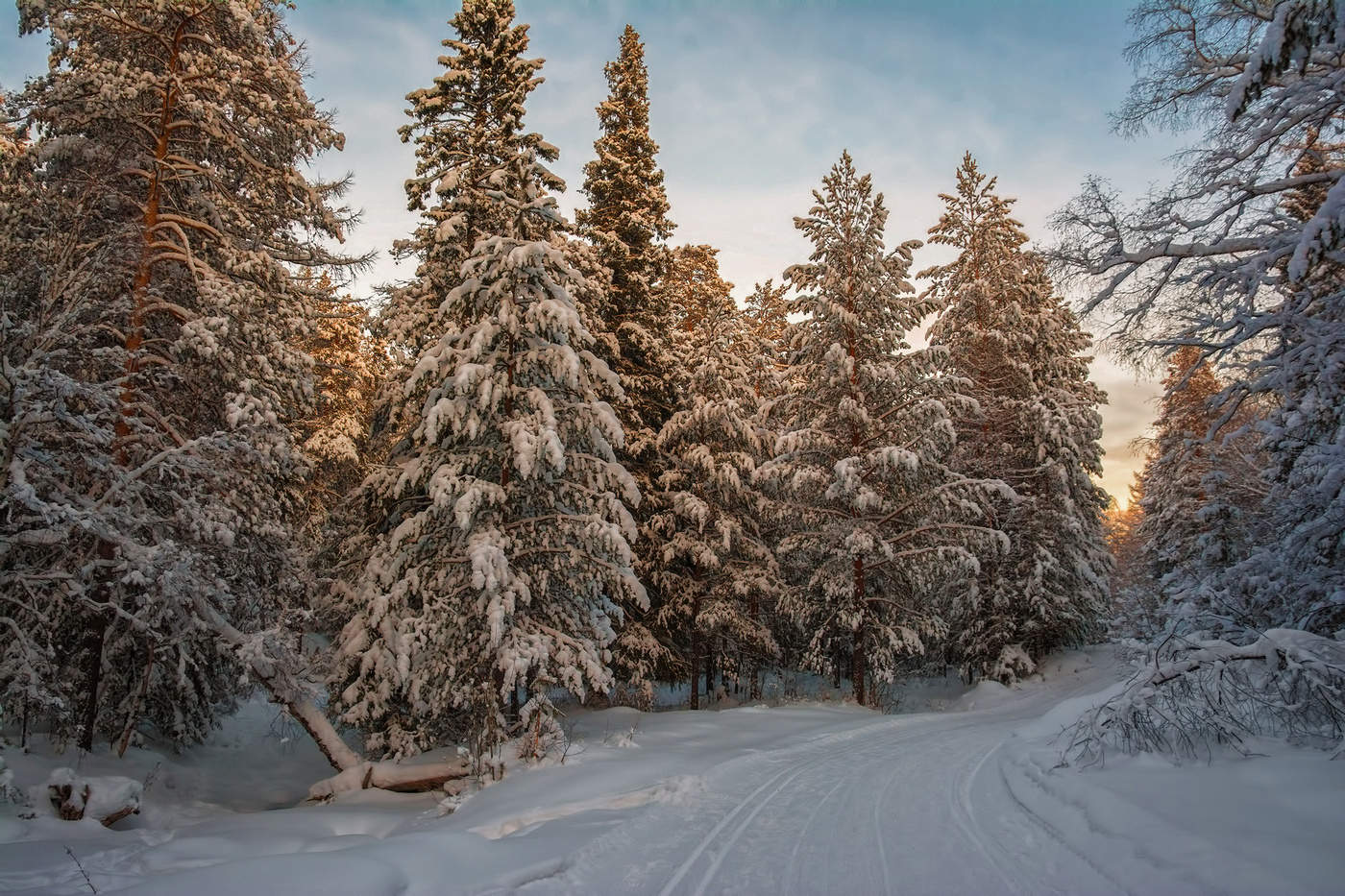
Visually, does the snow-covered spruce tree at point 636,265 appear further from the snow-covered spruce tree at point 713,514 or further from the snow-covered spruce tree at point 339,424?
the snow-covered spruce tree at point 339,424

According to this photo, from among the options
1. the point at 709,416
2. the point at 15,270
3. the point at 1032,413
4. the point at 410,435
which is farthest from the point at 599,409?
the point at 1032,413

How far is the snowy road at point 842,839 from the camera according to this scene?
5270mm

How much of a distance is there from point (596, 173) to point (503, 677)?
51.2 ft

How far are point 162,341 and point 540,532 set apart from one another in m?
6.81

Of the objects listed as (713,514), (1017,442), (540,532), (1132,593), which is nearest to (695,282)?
(713,514)

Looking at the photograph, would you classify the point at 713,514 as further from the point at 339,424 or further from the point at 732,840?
the point at 339,424

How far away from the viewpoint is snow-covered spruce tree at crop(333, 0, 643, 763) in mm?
10445

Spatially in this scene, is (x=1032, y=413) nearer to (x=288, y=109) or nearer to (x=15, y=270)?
(x=288, y=109)

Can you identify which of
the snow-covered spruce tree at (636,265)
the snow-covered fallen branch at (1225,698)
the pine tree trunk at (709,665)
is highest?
the snow-covered spruce tree at (636,265)

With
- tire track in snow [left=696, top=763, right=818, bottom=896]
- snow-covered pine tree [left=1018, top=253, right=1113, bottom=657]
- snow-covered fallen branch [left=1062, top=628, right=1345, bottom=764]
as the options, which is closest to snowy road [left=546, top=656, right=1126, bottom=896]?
tire track in snow [left=696, top=763, right=818, bottom=896]

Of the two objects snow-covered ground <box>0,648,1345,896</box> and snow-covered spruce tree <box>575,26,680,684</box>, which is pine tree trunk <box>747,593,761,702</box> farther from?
snow-covered ground <box>0,648,1345,896</box>

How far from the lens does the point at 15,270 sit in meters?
9.80

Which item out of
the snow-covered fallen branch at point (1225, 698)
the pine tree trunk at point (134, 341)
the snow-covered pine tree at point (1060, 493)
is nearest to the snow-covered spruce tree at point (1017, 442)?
the snow-covered pine tree at point (1060, 493)

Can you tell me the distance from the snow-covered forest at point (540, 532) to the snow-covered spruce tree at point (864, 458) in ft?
0.39
